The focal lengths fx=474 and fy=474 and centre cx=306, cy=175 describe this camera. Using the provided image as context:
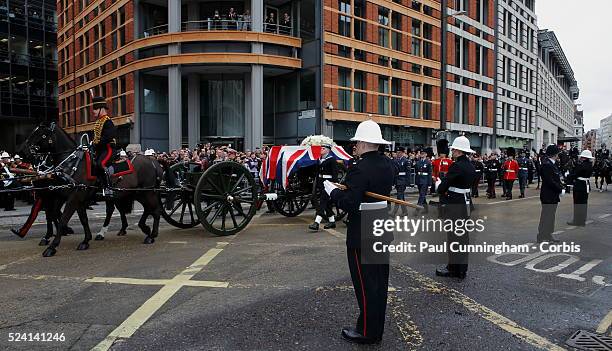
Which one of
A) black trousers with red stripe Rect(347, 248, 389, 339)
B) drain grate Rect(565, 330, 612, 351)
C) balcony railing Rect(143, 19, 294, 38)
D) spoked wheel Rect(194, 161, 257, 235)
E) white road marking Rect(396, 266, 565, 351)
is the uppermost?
balcony railing Rect(143, 19, 294, 38)

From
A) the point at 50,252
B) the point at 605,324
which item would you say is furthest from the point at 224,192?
the point at 605,324

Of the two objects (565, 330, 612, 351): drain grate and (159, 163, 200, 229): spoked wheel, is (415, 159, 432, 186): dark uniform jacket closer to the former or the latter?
(159, 163, 200, 229): spoked wheel

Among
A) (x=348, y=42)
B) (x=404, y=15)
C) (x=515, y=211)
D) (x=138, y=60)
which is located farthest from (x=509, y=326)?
(x=404, y=15)

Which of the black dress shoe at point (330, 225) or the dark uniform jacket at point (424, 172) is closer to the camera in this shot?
the black dress shoe at point (330, 225)

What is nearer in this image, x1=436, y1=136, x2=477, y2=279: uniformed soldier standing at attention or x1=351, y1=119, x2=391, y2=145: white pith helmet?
x1=351, y1=119, x2=391, y2=145: white pith helmet

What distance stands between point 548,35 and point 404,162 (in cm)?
4687

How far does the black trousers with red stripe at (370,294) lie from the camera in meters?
4.23

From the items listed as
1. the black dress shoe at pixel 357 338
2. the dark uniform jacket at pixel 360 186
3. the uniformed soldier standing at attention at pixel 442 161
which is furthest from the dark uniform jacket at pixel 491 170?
the black dress shoe at pixel 357 338

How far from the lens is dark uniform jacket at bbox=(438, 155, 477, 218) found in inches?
265

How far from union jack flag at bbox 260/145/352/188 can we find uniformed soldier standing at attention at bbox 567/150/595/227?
6.10m

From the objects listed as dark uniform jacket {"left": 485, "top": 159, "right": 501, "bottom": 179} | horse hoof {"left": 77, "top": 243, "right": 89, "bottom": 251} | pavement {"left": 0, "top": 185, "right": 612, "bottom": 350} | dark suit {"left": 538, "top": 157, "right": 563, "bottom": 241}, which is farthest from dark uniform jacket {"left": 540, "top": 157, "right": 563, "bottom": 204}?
dark uniform jacket {"left": 485, "top": 159, "right": 501, "bottom": 179}

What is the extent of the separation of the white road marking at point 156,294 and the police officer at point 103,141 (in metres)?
2.32

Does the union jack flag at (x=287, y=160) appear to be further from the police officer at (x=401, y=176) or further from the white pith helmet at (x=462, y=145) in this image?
the police officer at (x=401, y=176)

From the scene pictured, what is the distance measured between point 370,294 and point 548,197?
6.28 m
